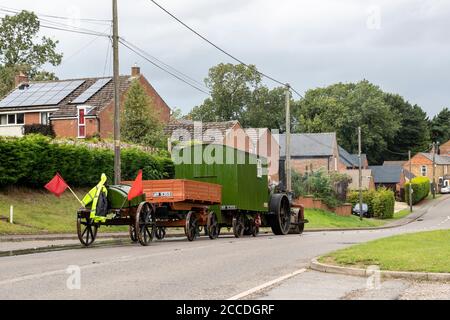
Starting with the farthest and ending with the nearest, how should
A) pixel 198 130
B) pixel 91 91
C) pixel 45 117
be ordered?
pixel 198 130 → pixel 91 91 → pixel 45 117

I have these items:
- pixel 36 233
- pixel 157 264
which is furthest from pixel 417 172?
pixel 157 264

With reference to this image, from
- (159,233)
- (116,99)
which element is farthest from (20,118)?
(159,233)

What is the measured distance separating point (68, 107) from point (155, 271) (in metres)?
Answer: 42.0

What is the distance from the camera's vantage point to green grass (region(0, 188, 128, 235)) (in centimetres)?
2545

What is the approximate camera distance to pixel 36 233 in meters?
24.8

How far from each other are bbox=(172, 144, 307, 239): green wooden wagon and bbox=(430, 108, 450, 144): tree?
407ft

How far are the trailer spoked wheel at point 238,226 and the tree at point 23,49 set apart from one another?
181 ft

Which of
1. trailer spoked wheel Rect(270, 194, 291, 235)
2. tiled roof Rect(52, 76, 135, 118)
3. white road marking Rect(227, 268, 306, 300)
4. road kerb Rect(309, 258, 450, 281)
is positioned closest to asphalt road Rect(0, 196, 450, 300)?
white road marking Rect(227, 268, 306, 300)

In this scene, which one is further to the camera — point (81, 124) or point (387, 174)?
point (387, 174)

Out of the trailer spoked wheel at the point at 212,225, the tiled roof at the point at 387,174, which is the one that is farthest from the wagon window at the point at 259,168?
the tiled roof at the point at 387,174

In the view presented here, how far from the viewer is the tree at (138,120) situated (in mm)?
45647

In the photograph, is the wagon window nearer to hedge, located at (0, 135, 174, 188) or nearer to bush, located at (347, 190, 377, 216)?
hedge, located at (0, 135, 174, 188)

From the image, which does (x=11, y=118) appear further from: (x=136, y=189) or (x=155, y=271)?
(x=155, y=271)

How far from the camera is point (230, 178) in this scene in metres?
25.6
